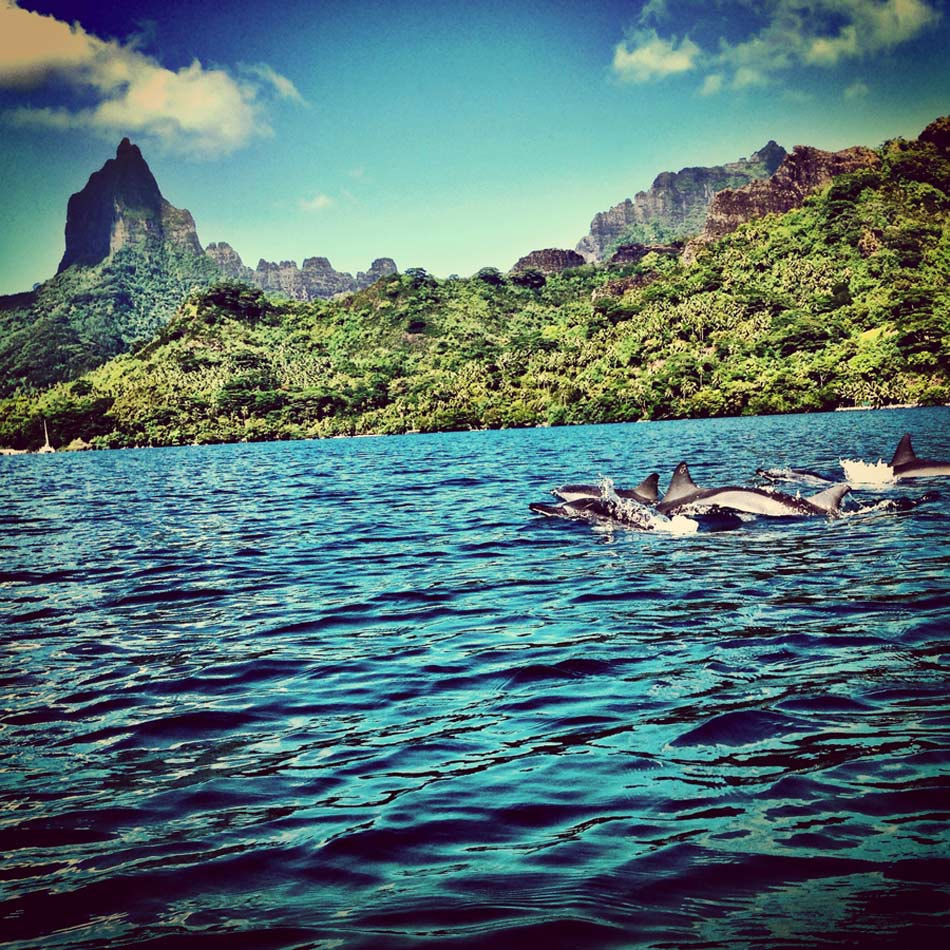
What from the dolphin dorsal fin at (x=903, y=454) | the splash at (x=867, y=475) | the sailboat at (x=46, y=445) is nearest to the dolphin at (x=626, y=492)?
the splash at (x=867, y=475)

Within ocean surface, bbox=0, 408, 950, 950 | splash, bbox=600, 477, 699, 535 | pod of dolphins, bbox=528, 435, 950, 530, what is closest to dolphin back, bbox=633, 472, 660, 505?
pod of dolphins, bbox=528, 435, 950, 530

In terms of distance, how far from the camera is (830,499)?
21641 millimetres

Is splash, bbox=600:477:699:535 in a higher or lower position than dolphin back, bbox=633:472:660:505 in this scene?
lower

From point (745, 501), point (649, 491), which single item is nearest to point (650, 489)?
point (649, 491)

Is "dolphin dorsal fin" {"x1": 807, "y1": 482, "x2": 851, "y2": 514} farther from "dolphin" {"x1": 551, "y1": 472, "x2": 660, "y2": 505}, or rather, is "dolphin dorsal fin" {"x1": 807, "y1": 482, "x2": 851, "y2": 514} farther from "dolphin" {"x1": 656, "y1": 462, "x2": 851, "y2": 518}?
"dolphin" {"x1": 551, "y1": 472, "x2": 660, "y2": 505}

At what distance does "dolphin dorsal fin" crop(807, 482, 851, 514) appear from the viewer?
21.5m

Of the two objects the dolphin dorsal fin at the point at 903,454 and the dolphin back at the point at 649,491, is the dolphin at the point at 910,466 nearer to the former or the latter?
the dolphin dorsal fin at the point at 903,454

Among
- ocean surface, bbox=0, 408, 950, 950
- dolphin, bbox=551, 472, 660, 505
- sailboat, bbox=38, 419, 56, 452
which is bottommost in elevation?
ocean surface, bbox=0, 408, 950, 950

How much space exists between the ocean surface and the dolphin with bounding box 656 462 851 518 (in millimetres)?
3822

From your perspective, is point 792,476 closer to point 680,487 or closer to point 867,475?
point 867,475

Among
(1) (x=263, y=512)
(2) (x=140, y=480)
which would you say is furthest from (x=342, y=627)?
(2) (x=140, y=480)

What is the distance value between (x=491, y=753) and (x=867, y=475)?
85.3 feet

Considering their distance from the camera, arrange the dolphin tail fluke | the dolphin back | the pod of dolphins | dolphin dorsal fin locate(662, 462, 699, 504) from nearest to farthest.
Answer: the pod of dolphins, dolphin dorsal fin locate(662, 462, 699, 504), the dolphin back, the dolphin tail fluke

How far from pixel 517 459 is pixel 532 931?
173ft
